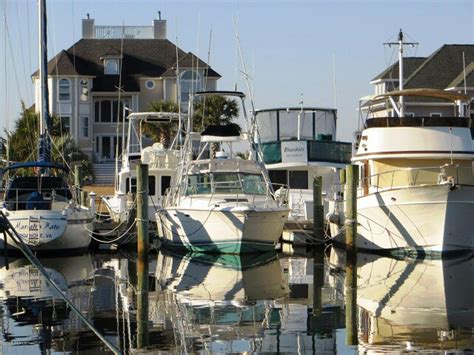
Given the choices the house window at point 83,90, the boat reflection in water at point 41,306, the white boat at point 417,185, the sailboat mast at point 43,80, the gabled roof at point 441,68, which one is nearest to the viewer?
the boat reflection in water at point 41,306

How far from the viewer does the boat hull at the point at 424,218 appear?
2977 centimetres

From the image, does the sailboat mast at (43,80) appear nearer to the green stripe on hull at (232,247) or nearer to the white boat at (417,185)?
the green stripe on hull at (232,247)

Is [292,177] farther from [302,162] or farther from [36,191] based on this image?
[36,191]

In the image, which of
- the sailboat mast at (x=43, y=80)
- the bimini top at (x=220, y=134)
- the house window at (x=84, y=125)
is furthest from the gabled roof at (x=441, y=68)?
the bimini top at (x=220, y=134)

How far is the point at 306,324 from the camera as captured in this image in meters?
18.8

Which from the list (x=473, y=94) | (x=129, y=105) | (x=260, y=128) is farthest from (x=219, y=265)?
(x=129, y=105)

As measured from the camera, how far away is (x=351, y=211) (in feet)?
99.2

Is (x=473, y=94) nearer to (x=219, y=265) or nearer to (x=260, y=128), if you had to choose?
(x=260, y=128)

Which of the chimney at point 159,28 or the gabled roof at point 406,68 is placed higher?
the chimney at point 159,28

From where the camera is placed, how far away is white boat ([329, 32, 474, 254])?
29906 mm

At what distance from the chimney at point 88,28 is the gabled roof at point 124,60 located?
74.0 inches

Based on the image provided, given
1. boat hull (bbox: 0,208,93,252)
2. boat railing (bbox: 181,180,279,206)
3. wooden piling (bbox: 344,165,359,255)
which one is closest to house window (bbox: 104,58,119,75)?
boat hull (bbox: 0,208,93,252)

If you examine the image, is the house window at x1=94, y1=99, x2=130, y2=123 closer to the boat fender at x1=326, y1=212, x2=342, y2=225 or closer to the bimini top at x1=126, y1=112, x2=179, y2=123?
the bimini top at x1=126, y1=112, x2=179, y2=123

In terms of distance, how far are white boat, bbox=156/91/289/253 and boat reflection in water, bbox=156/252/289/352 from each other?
51 cm
